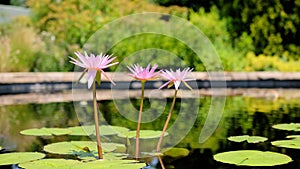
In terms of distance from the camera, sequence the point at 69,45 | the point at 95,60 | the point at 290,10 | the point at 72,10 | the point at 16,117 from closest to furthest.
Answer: the point at 95,60 < the point at 16,117 < the point at 69,45 < the point at 72,10 < the point at 290,10

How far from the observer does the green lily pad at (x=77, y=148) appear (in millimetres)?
2672

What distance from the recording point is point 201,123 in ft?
13.3

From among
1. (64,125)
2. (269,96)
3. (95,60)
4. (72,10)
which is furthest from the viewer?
(72,10)

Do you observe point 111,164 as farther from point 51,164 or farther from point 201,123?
point 201,123

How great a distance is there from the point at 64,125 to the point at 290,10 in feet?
25.1

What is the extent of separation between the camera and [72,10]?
9.41 meters

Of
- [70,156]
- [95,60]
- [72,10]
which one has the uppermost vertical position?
[72,10]

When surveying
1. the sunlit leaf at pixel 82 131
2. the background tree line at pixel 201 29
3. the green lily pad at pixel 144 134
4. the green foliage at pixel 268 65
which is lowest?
the green lily pad at pixel 144 134

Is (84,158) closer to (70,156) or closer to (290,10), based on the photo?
(70,156)

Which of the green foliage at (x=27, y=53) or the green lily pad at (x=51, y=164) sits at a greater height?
the green foliage at (x=27, y=53)

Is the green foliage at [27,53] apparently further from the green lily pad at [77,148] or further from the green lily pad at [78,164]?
the green lily pad at [78,164]

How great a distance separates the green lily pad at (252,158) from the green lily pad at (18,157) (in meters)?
0.91

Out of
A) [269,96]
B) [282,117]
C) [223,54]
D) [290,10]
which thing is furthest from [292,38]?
[282,117]

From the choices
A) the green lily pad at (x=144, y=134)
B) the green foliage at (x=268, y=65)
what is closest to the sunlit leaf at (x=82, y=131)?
the green lily pad at (x=144, y=134)
